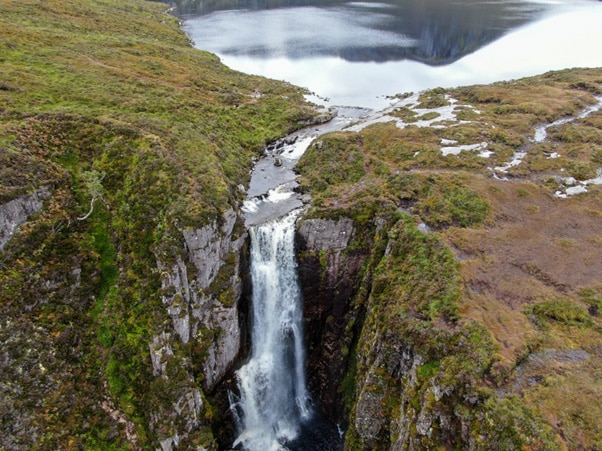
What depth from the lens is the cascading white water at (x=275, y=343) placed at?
3645 centimetres

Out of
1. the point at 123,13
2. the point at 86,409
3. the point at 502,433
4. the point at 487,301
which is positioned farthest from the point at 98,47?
the point at 502,433

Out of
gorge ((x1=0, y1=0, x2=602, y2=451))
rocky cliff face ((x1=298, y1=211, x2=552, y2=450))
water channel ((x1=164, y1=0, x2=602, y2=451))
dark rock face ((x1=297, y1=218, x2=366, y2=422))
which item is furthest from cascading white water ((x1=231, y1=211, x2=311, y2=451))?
rocky cliff face ((x1=298, y1=211, x2=552, y2=450))

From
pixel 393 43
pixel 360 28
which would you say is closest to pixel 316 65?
pixel 393 43

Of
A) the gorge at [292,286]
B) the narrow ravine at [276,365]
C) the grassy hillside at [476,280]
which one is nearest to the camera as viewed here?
the grassy hillside at [476,280]

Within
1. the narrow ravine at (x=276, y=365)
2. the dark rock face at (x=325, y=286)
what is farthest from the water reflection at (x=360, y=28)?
the narrow ravine at (x=276, y=365)

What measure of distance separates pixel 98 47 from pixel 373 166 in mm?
63847

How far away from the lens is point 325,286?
38812mm

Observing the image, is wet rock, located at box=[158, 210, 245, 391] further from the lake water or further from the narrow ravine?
the lake water

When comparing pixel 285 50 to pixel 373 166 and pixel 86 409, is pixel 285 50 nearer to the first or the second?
pixel 373 166

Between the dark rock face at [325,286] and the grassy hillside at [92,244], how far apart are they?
9.34m

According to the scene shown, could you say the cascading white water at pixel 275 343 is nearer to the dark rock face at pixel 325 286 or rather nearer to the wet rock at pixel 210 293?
the dark rock face at pixel 325 286

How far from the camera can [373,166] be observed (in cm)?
4981

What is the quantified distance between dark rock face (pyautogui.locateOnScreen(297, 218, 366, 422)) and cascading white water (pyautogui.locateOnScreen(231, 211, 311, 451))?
1.04 metres

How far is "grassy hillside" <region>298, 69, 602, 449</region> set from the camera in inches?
903
